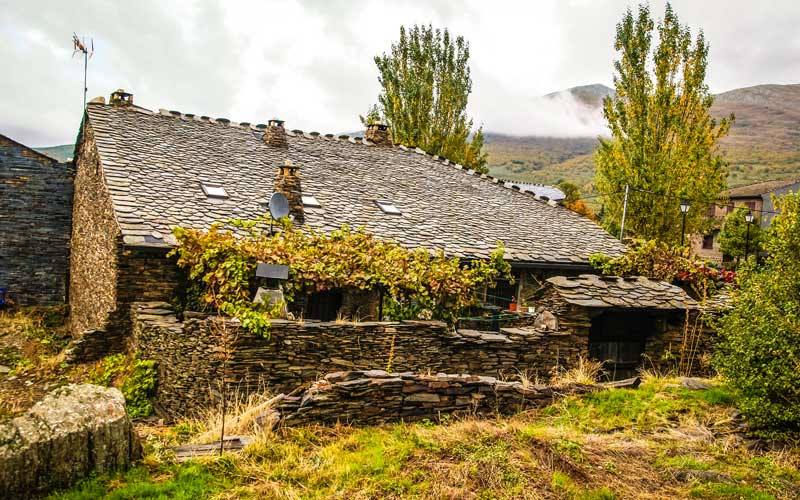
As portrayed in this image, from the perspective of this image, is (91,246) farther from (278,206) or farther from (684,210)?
(684,210)

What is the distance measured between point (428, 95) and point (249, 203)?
16.3 meters

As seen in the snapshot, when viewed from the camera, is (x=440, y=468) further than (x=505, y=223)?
No

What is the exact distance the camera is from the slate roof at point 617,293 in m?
10.1

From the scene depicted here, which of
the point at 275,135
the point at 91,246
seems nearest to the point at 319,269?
the point at 91,246

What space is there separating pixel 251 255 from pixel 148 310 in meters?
2.42

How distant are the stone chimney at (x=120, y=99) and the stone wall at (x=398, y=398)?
1297 centimetres

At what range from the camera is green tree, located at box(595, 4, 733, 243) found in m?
20.0

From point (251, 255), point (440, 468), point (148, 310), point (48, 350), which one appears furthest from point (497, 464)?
point (48, 350)

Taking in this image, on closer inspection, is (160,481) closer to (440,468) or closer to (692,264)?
(440,468)

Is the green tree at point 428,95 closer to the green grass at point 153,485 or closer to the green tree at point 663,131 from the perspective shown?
the green tree at point 663,131

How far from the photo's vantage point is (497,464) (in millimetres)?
5410

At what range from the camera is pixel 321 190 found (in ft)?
47.9

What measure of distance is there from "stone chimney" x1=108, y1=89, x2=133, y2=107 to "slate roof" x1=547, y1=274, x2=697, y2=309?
13474 mm

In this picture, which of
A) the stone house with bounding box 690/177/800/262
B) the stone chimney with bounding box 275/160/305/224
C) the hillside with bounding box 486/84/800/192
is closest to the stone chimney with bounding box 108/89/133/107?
the stone chimney with bounding box 275/160/305/224
